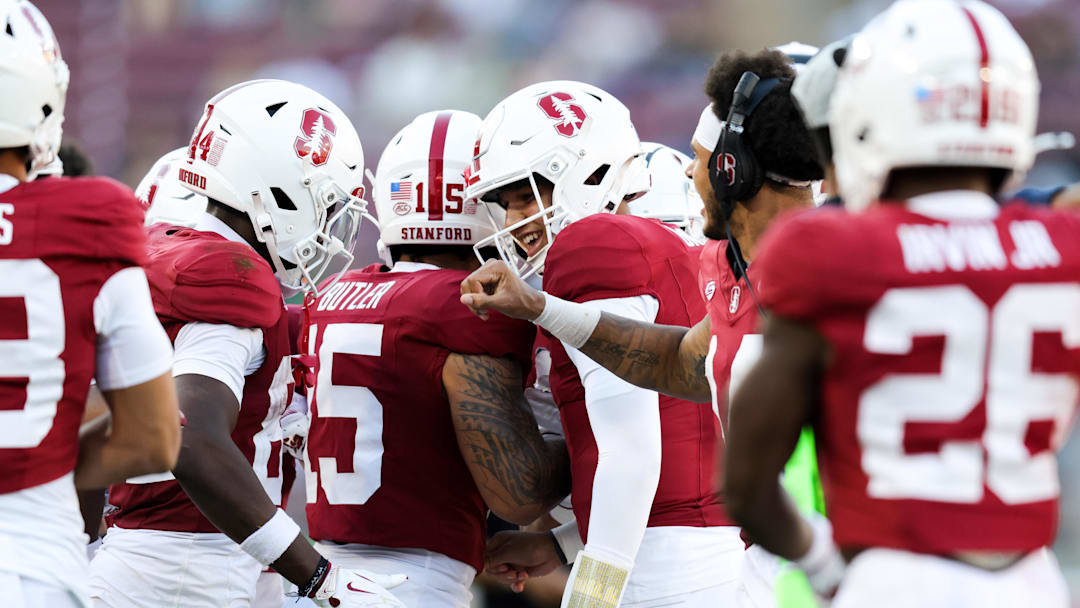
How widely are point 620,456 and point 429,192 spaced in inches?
40.5

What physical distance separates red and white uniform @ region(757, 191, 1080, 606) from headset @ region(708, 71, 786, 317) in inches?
40.9

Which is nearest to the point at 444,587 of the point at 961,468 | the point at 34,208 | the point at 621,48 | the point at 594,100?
the point at 594,100

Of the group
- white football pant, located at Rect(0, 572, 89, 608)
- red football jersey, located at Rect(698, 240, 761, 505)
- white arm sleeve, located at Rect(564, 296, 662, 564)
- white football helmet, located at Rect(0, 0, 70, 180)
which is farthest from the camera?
white arm sleeve, located at Rect(564, 296, 662, 564)

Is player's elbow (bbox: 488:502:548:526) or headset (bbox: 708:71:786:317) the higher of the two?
headset (bbox: 708:71:786:317)

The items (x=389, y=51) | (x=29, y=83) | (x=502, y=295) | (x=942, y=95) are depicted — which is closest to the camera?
(x=942, y=95)

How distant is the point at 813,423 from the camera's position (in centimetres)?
172

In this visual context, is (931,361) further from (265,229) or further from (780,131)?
(265,229)

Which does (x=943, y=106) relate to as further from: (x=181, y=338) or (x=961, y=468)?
(x=181, y=338)

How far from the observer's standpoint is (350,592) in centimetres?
288

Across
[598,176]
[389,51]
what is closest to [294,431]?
[598,176]

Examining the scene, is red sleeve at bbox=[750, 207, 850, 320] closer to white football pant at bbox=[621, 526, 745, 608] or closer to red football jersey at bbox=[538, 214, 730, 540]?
red football jersey at bbox=[538, 214, 730, 540]

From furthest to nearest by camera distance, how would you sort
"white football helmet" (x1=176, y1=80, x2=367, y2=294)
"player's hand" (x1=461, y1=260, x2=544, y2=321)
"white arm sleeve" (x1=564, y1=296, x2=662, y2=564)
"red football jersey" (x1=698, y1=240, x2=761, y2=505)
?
"white football helmet" (x1=176, y1=80, x2=367, y2=294)
"white arm sleeve" (x1=564, y1=296, x2=662, y2=564)
"player's hand" (x1=461, y1=260, x2=544, y2=321)
"red football jersey" (x1=698, y1=240, x2=761, y2=505)

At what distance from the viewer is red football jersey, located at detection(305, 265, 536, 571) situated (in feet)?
10.5

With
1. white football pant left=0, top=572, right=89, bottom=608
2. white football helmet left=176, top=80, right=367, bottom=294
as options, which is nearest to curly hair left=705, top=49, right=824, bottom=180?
Result: white football helmet left=176, top=80, right=367, bottom=294
